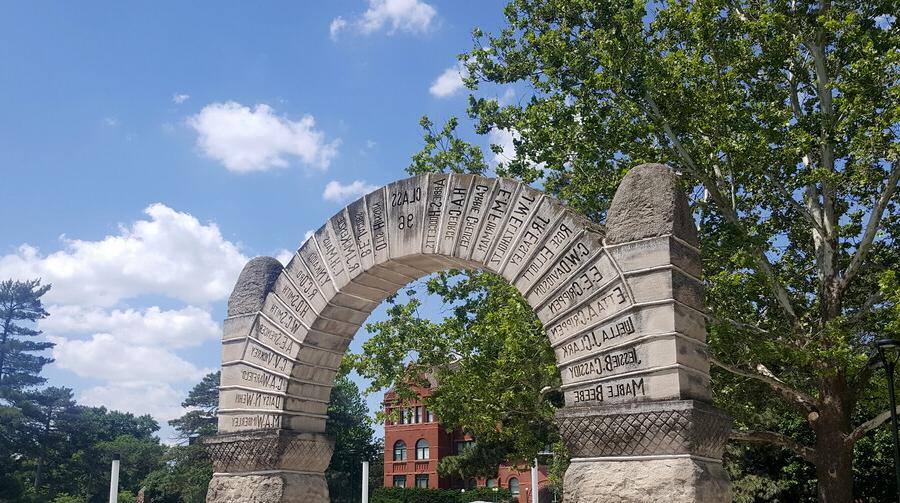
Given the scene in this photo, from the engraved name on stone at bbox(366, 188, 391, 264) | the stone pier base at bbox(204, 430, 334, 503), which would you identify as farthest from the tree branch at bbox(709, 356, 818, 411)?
the engraved name on stone at bbox(366, 188, 391, 264)

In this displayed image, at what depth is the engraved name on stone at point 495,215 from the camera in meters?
6.75

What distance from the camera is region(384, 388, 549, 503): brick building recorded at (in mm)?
51688

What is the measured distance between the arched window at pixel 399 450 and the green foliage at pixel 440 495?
5219 millimetres

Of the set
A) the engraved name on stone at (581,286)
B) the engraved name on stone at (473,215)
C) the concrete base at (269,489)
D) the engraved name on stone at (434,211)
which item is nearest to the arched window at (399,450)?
the concrete base at (269,489)

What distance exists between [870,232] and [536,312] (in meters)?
10.8

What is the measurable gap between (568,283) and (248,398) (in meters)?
3.99

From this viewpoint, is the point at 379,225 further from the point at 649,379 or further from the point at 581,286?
the point at 649,379

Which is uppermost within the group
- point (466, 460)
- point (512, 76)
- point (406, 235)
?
point (512, 76)

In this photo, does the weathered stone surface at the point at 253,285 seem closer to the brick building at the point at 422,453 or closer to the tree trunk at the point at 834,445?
the tree trunk at the point at 834,445

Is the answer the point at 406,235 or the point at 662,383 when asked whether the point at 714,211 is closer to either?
the point at 406,235

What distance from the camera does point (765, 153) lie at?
13891mm

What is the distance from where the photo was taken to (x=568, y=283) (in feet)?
20.2

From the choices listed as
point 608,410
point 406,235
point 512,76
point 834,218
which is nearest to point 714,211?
point 834,218

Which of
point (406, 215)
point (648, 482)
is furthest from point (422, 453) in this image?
point (648, 482)
